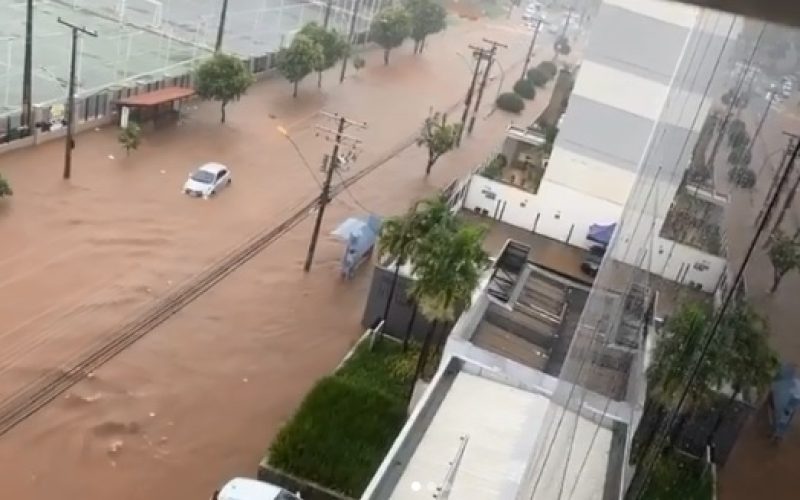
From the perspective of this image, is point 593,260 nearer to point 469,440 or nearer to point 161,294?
point 161,294

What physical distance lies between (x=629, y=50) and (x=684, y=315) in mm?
9643

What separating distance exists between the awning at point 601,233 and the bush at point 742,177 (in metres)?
9.46

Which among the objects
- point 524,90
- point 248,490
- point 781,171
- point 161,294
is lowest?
point 161,294

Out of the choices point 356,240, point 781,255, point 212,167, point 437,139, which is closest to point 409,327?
point 356,240

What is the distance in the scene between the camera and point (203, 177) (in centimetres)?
1127

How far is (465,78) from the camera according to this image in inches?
831

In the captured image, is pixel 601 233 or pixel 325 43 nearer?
pixel 601 233

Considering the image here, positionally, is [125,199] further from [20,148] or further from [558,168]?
[558,168]

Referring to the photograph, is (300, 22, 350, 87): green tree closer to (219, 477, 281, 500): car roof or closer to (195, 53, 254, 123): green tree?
(195, 53, 254, 123): green tree

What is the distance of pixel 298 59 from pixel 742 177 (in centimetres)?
1470

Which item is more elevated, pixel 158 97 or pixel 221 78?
pixel 221 78

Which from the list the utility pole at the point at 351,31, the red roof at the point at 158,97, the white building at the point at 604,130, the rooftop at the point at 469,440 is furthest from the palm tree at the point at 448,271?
the utility pole at the point at 351,31

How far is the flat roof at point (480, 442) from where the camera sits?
15.3 ft

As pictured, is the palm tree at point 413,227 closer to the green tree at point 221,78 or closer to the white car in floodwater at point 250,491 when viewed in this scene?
the white car in floodwater at point 250,491
